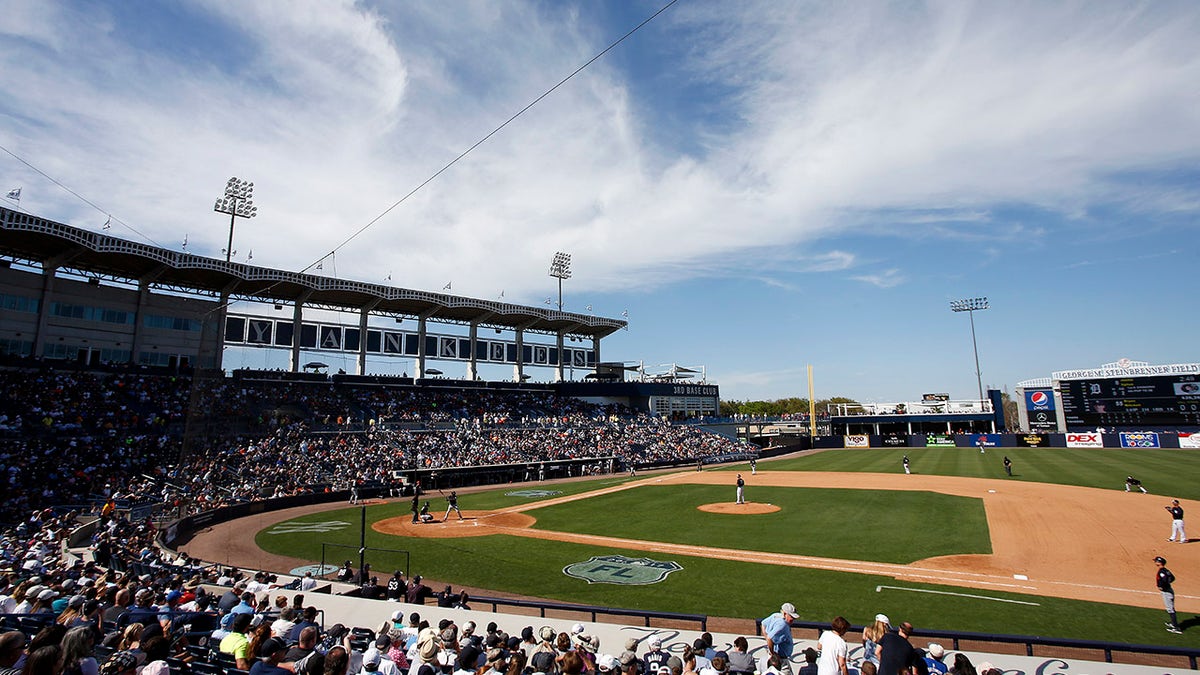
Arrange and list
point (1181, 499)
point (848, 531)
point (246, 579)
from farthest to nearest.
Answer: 1. point (1181, 499)
2. point (848, 531)
3. point (246, 579)

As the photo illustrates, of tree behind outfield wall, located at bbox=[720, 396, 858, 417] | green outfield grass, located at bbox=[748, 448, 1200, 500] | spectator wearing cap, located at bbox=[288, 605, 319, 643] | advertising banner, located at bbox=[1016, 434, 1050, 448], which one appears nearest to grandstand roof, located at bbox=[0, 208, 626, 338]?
green outfield grass, located at bbox=[748, 448, 1200, 500]

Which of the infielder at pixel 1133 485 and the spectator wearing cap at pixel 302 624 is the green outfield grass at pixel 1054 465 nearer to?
the infielder at pixel 1133 485

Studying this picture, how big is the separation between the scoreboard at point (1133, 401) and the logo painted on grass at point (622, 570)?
63395 mm

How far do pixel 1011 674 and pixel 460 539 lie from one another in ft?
63.9

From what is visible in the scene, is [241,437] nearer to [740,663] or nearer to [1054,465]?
[740,663]

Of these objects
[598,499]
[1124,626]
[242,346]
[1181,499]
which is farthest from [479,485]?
[1181,499]

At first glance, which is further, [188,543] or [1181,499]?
[1181,499]

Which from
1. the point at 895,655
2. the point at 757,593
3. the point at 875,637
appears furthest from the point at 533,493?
the point at 895,655

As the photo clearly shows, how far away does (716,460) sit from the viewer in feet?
188

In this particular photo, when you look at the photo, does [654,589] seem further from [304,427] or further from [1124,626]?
[304,427]

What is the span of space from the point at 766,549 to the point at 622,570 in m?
5.58

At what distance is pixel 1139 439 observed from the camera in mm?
56219

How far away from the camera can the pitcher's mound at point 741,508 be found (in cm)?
2753

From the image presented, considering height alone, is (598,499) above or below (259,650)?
below
